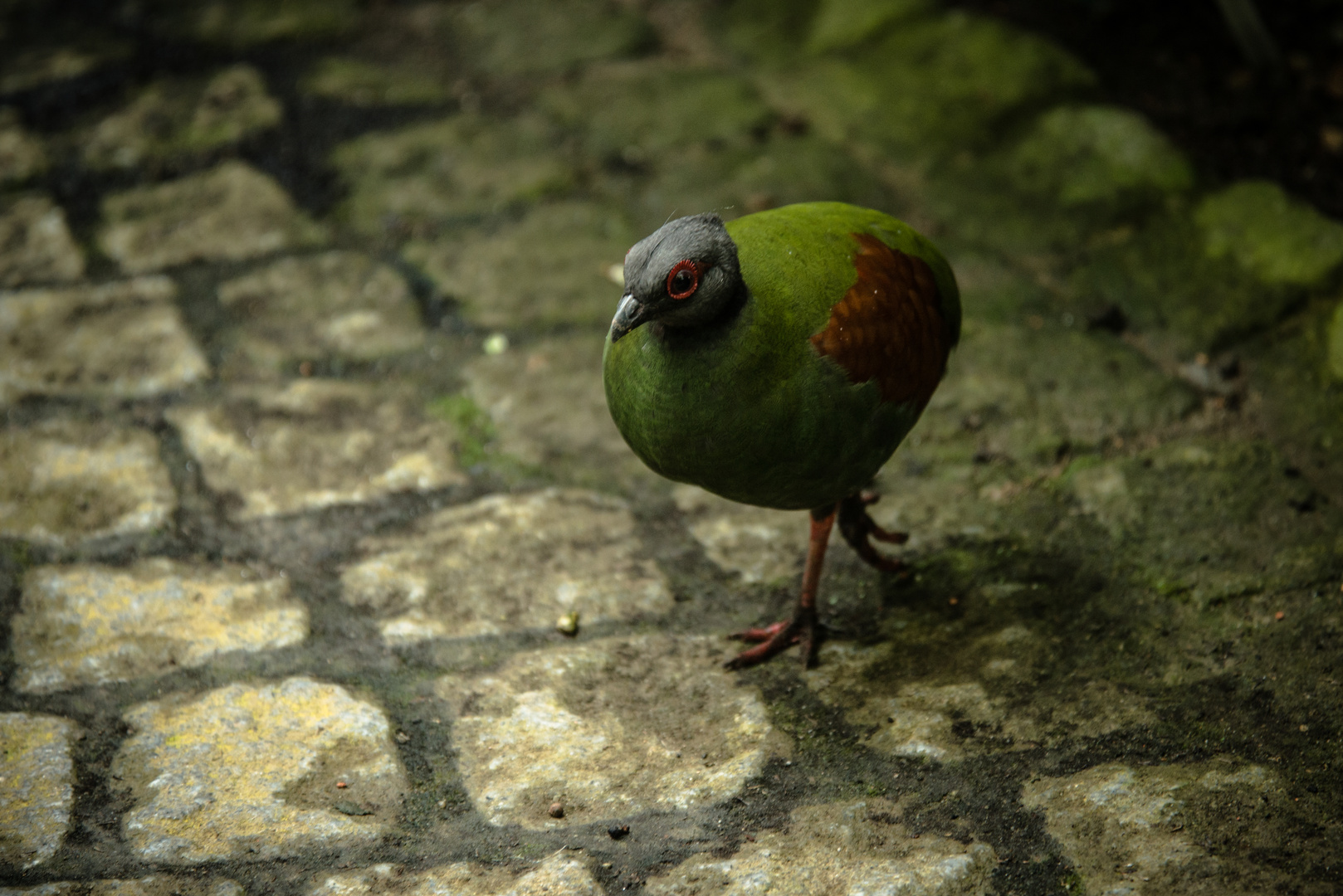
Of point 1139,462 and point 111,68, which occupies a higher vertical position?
→ point 111,68

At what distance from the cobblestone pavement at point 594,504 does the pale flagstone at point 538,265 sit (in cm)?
2

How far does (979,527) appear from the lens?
3.52 meters

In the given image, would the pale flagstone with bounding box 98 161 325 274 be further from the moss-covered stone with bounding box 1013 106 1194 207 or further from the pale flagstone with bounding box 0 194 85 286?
the moss-covered stone with bounding box 1013 106 1194 207

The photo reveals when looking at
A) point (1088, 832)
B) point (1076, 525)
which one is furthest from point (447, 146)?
point (1088, 832)

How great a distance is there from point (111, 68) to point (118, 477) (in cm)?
308

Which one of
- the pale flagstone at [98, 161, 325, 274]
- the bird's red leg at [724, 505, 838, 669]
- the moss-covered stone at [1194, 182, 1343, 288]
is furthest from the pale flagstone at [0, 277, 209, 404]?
the moss-covered stone at [1194, 182, 1343, 288]

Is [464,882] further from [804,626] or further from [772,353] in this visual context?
[772,353]

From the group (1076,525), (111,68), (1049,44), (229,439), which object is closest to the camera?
(1076,525)

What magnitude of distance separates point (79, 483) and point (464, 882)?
79.0 inches

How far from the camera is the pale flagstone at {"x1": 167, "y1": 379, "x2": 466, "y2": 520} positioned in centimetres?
364

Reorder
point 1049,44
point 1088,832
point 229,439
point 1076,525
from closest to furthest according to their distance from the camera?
point 1088,832, point 1076,525, point 229,439, point 1049,44

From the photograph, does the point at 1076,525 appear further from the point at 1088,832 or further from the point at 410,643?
the point at 410,643

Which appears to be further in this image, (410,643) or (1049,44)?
(1049,44)

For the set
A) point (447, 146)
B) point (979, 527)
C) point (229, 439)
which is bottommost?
point (979, 527)
